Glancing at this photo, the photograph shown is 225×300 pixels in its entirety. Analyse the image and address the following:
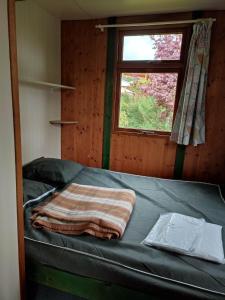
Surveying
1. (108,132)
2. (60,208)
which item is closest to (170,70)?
(108,132)

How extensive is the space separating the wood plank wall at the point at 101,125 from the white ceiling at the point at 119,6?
0.47 ft

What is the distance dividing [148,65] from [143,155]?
1.11 meters

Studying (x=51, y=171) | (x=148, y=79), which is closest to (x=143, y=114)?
(x=148, y=79)

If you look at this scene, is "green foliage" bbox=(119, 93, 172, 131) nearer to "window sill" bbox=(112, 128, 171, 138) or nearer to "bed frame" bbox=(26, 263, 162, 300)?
"window sill" bbox=(112, 128, 171, 138)

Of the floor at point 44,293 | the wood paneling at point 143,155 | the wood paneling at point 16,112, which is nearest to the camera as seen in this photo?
the wood paneling at point 16,112

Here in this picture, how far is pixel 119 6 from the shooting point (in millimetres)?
2363

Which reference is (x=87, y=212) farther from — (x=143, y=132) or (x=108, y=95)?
(x=108, y=95)

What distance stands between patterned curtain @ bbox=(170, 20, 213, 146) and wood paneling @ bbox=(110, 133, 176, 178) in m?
0.25

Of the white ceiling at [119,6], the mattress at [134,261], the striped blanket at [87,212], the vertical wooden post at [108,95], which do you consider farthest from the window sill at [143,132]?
the white ceiling at [119,6]

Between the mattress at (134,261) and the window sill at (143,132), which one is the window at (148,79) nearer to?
the window sill at (143,132)

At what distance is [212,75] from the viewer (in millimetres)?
2510

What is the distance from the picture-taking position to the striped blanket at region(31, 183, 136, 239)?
1.47 m

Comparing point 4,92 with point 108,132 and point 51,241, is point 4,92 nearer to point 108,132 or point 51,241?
point 51,241

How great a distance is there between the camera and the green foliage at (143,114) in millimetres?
2803
